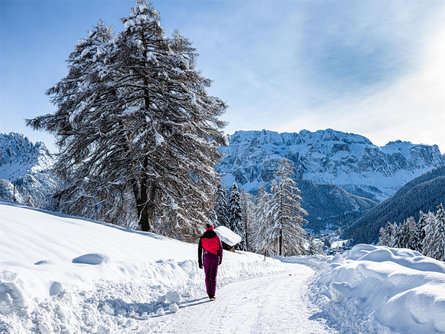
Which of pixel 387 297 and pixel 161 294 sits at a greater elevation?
pixel 387 297

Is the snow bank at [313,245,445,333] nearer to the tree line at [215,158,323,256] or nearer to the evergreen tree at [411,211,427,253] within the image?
the tree line at [215,158,323,256]

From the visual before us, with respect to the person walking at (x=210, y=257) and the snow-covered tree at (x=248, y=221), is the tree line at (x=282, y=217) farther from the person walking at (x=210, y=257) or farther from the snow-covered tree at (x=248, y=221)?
the person walking at (x=210, y=257)

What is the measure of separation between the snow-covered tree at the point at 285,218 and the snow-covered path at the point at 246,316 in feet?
85.9

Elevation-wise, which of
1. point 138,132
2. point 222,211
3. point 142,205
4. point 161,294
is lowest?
point 161,294

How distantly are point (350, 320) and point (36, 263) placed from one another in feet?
19.7

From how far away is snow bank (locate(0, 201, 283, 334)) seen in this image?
425 centimetres

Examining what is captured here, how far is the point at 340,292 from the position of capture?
6129 millimetres

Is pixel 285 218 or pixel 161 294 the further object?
pixel 285 218

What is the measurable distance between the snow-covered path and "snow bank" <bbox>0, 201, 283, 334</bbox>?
0.48 metres

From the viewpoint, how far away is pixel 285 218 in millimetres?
33344

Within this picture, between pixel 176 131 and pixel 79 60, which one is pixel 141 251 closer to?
pixel 176 131

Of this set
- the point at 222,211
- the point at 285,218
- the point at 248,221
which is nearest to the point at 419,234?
the point at 285,218

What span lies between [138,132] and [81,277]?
7.25 metres

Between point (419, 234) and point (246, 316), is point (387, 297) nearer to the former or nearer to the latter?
point (246, 316)
